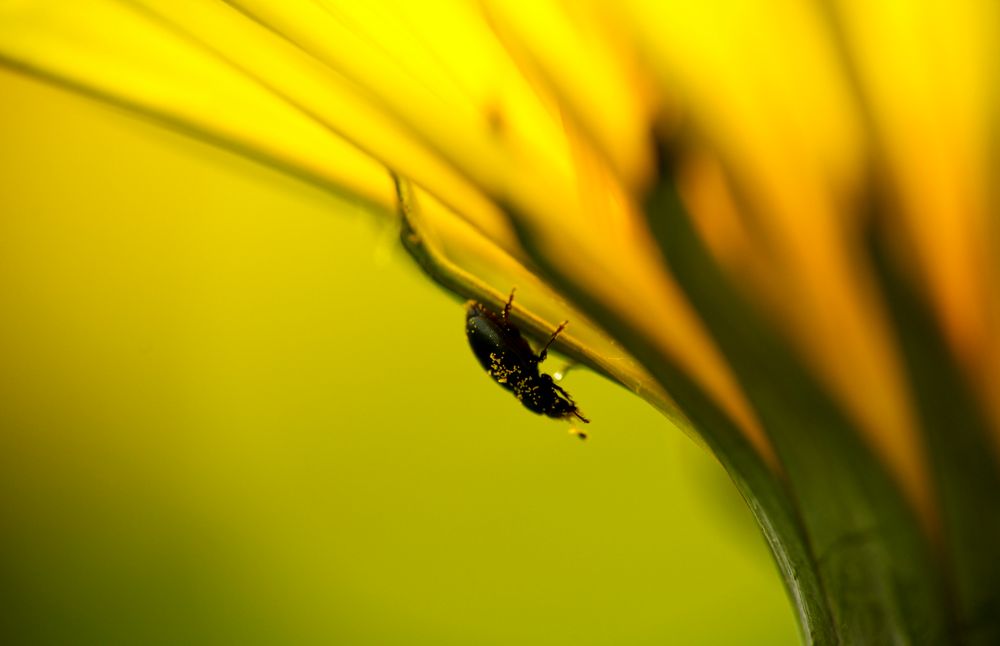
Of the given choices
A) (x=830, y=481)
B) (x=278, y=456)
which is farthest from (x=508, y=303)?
(x=278, y=456)

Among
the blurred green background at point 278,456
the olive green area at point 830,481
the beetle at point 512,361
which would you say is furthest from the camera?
the blurred green background at point 278,456

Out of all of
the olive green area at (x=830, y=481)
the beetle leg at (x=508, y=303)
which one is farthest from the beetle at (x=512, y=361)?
the olive green area at (x=830, y=481)

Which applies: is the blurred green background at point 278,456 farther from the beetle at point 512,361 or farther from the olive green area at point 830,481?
the olive green area at point 830,481

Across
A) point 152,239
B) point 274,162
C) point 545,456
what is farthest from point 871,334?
point 152,239

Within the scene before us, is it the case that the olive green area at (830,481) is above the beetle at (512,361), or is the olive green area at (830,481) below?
below

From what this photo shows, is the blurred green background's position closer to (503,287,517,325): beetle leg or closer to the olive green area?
(503,287,517,325): beetle leg

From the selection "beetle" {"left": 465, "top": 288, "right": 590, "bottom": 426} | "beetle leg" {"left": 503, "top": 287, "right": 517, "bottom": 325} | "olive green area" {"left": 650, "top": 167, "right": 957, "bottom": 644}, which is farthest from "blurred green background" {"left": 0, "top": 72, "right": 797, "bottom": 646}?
"olive green area" {"left": 650, "top": 167, "right": 957, "bottom": 644}
